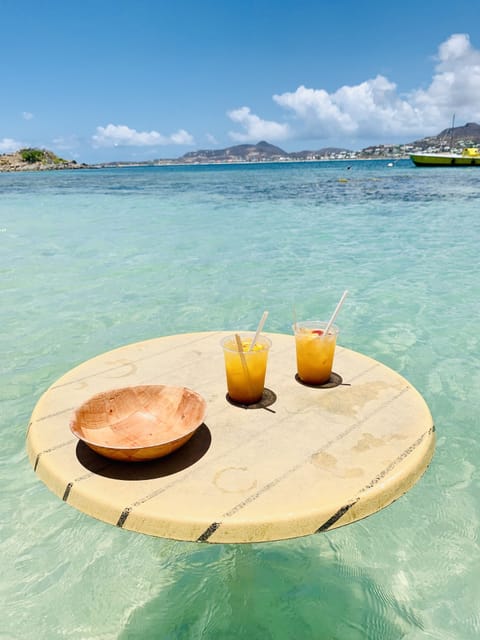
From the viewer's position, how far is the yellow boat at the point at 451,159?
1716 inches

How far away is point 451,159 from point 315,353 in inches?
2004

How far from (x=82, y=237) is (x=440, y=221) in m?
9.72

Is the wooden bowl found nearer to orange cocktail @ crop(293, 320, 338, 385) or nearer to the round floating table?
the round floating table

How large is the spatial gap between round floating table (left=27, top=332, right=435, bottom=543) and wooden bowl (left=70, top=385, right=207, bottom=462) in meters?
0.06

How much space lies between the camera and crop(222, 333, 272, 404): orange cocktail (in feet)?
5.06

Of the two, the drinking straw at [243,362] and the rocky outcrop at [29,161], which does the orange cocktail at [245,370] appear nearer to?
the drinking straw at [243,362]

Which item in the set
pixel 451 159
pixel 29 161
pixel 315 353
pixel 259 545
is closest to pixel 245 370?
pixel 315 353

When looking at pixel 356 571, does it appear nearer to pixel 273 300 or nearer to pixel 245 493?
pixel 245 493

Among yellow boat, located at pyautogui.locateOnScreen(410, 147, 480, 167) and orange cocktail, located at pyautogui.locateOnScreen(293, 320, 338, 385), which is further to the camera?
yellow boat, located at pyautogui.locateOnScreen(410, 147, 480, 167)

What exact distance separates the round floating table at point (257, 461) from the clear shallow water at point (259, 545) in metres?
1.03

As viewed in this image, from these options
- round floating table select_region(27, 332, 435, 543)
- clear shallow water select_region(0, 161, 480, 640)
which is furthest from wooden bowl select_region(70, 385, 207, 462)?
clear shallow water select_region(0, 161, 480, 640)

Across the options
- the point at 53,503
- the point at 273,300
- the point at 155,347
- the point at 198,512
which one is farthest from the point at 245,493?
the point at 273,300

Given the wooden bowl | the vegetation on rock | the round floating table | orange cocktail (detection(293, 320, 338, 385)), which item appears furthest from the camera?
the vegetation on rock

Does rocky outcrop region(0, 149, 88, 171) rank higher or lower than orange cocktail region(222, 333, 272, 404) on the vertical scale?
higher
